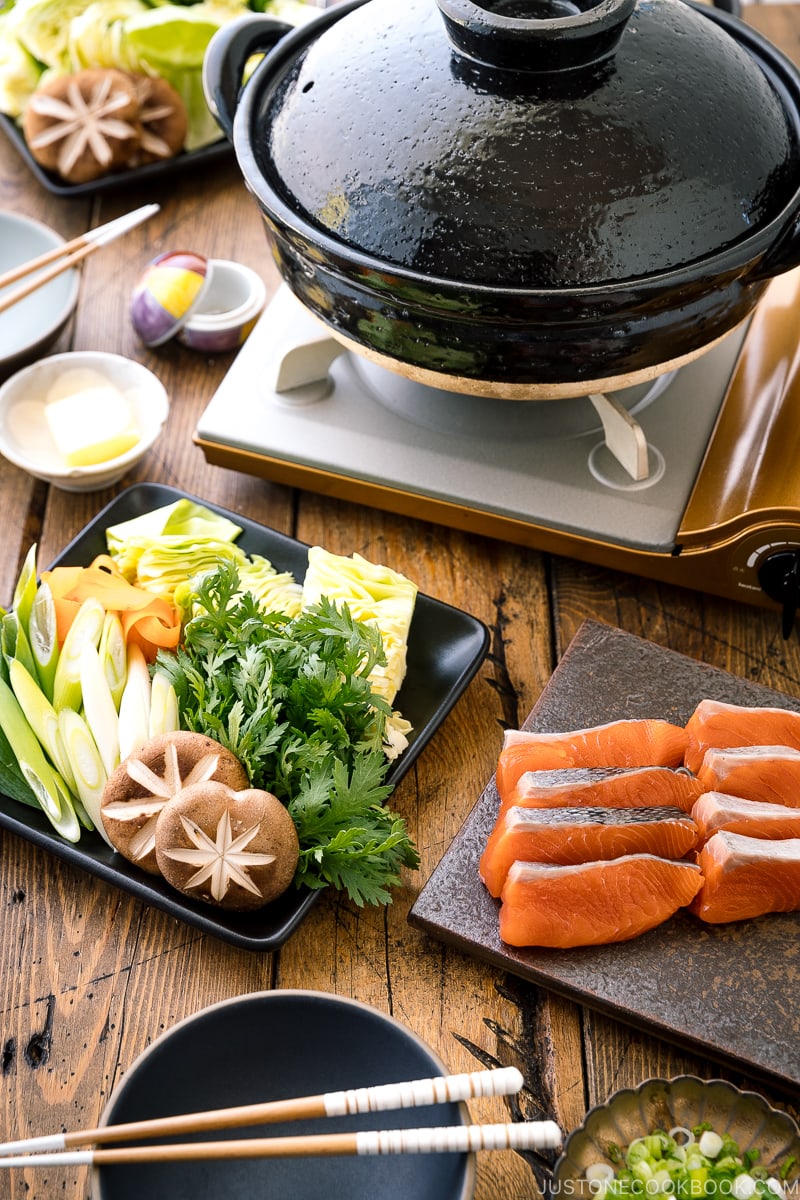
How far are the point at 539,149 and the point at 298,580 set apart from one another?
710 millimetres

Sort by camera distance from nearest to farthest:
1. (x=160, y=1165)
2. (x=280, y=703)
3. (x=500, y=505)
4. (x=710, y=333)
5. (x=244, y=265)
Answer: (x=160, y=1165) → (x=280, y=703) → (x=710, y=333) → (x=500, y=505) → (x=244, y=265)

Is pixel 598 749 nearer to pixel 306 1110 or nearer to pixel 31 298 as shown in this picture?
pixel 306 1110

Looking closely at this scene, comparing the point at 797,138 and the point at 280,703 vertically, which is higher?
the point at 797,138

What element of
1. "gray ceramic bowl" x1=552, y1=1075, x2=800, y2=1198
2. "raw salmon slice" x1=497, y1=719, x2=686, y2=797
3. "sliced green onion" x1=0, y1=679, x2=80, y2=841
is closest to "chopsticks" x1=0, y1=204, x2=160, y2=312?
"sliced green onion" x1=0, y1=679, x2=80, y2=841

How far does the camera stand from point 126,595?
1594mm

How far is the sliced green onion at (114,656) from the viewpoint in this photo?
1.52m

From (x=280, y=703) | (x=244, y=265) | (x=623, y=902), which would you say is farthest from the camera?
(x=244, y=265)

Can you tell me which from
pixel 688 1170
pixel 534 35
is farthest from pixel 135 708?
pixel 534 35

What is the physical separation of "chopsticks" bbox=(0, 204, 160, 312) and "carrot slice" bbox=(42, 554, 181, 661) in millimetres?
622

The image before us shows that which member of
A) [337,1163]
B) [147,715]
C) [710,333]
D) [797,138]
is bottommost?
[337,1163]

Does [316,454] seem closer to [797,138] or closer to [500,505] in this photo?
[500,505]

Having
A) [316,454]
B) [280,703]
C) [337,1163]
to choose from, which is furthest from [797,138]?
[337,1163]

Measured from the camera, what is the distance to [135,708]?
149cm

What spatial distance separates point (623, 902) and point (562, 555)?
→ 26.1 inches
